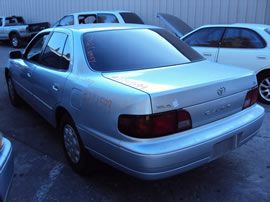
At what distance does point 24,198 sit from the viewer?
9.59 feet

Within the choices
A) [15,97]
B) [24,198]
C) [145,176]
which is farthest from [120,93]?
[15,97]

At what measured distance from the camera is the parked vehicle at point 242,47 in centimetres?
570

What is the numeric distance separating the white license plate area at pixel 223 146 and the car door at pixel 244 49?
342cm

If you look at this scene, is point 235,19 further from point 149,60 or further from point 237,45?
point 149,60

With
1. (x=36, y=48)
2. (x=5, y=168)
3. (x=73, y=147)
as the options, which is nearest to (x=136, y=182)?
(x=73, y=147)

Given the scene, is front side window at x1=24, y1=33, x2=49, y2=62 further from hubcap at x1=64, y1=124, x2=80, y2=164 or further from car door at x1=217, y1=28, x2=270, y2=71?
car door at x1=217, y1=28, x2=270, y2=71

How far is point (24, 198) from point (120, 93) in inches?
57.6

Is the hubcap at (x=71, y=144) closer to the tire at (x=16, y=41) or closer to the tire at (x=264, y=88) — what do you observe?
the tire at (x=264, y=88)

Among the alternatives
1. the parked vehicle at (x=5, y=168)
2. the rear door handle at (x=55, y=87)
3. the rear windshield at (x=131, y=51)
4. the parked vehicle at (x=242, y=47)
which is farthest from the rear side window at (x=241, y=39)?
the parked vehicle at (x=5, y=168)

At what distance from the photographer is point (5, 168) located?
2.28 m

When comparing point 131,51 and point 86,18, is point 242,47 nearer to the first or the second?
point 131,51

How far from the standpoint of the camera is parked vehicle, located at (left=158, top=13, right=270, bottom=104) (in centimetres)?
570

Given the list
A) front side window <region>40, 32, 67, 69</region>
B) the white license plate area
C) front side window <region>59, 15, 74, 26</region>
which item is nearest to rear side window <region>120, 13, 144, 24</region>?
front side window <region>59, 15, 74, 26</region>

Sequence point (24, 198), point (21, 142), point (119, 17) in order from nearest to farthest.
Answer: point (24, 198) → point (21, 142) → point (119, 17)
